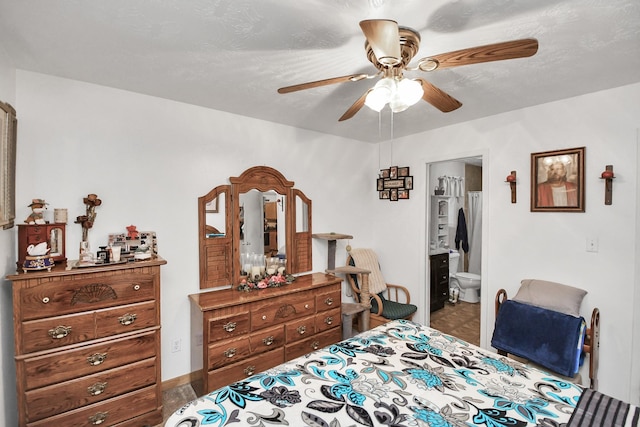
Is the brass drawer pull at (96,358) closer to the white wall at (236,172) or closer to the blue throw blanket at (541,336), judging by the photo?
the white wall at (236,172)

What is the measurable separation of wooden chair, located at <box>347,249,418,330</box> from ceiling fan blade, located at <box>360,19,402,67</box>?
8.91 feet

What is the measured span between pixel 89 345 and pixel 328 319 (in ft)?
6.64

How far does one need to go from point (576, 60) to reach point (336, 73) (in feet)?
4.98

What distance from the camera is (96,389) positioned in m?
1.90

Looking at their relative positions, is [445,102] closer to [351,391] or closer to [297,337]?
[351,391]

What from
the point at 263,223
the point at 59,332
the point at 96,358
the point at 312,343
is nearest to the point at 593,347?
the point at 312,343

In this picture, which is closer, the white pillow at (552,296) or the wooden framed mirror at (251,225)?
the white pillow at (552,296)

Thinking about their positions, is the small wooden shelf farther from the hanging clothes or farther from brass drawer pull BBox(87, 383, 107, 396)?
the hanging clothes

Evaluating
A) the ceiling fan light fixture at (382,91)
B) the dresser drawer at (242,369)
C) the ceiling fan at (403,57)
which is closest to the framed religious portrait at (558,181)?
the ceiling fan at (403,57)

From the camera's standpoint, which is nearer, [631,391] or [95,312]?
[95,312]

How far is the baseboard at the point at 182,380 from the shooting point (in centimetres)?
255

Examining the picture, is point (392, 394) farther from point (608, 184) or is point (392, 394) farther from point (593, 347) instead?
point (608, 184)

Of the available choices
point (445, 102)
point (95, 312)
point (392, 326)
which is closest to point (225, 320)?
point (95, 312)

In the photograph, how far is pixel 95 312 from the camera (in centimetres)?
190
